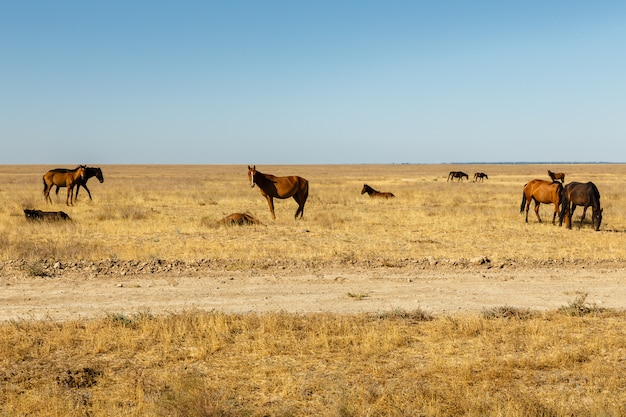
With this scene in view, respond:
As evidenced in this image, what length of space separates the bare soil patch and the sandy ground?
0.05ft

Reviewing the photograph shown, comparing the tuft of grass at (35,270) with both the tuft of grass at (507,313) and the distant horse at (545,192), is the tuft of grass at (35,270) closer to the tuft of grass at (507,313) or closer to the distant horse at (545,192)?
the tuft of grass at (507,313)

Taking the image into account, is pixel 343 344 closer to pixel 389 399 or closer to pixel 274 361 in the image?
pixel 274 361

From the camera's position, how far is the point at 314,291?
32.1 ft

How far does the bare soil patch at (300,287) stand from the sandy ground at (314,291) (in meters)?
0.02

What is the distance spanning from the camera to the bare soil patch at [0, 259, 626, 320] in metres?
8.66

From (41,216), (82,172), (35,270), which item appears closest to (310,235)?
(35,270)

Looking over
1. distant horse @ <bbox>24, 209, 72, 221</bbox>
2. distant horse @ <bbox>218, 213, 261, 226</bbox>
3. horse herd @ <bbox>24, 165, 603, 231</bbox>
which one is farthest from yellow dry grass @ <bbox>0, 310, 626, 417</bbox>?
distant horse @ <bbox>24, 209, 72, 221</bbox>

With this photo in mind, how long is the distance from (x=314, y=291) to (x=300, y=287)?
42cm

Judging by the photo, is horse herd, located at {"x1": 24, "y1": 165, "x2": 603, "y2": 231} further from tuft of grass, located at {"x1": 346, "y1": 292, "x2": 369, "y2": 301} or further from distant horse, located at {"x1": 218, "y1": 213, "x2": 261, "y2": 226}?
tuft of grass, located at {"x1": 346, "y1": 292, "x2": 369, "y2": 301}

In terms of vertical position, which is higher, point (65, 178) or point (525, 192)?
point (525, 192)

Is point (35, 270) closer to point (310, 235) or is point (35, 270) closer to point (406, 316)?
point (406, 316)

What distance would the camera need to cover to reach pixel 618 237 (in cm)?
1669

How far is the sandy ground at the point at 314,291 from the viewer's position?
339 inches

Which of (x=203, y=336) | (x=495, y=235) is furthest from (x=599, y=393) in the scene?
(x=495, y=235)
